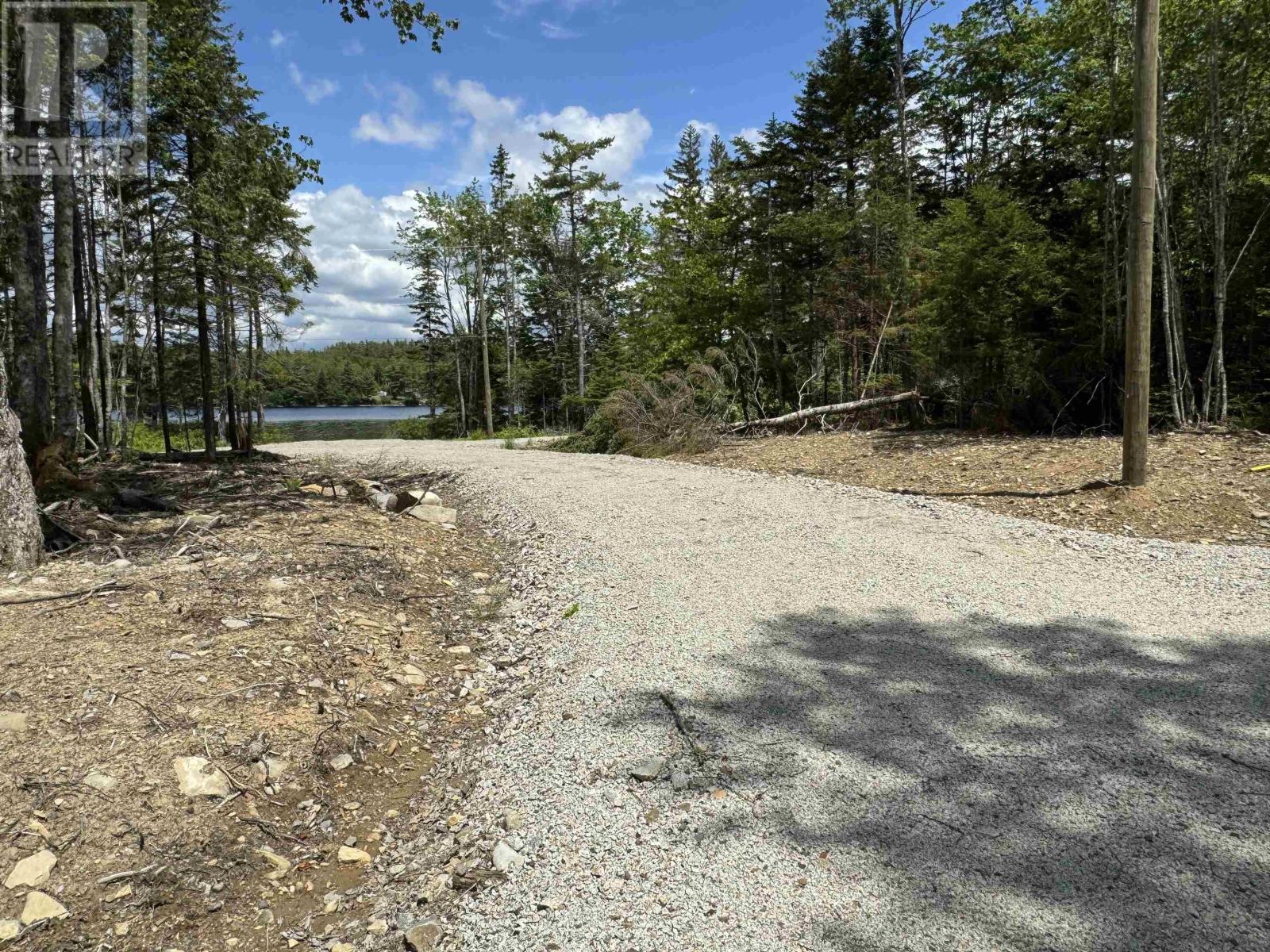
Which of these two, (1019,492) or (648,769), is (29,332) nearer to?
(648,769)

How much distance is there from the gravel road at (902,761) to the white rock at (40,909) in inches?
44.2

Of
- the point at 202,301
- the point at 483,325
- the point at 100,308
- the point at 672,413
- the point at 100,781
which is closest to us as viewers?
the point at 100,781

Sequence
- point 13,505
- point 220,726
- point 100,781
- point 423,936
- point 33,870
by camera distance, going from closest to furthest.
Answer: point 423,936 → point 33,870 → point 100,781 → point 220,726 → point 13,505

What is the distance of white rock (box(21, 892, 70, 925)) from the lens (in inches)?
67.4

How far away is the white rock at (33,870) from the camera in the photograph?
1.78 meters

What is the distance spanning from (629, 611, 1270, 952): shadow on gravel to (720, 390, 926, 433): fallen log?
31.5ft

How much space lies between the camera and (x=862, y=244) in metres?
14.4

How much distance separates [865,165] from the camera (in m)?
16.7

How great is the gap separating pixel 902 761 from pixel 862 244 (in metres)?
14.3

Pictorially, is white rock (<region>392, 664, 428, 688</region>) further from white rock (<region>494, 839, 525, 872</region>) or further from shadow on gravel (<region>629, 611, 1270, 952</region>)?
white rock (<region>494, 839, 525, 872</region>)

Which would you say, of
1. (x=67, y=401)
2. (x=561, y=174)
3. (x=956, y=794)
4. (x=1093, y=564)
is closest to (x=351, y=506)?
(x=67, y=401)

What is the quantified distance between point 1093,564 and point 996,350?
6.50 m

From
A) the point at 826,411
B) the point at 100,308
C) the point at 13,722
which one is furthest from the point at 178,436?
the point at 13,722

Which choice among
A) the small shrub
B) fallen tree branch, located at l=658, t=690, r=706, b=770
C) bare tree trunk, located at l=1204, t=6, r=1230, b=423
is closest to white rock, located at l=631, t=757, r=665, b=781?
fallen tree branch, located at l=658, t=690, r=706, b=770
